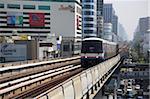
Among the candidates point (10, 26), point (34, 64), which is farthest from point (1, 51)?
point (10, 26)

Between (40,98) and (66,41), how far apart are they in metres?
72.6

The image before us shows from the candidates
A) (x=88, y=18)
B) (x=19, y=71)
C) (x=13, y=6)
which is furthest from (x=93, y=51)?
(x=88, y=18)

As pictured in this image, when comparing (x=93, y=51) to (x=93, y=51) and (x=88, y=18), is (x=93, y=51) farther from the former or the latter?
(x=88, y=18)

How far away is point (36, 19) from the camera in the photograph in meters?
95.0

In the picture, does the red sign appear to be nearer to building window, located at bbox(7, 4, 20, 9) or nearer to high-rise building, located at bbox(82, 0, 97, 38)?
building window, located at bbox(7, 4, 20, 9)

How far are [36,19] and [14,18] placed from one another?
5705mm

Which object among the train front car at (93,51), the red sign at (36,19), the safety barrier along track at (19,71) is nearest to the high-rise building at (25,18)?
the red sign at (36,19)

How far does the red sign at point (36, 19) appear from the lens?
93.6 metres

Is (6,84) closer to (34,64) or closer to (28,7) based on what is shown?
(34,64)

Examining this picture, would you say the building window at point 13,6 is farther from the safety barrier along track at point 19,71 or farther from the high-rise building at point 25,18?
the safety barrier along track at point 19,71

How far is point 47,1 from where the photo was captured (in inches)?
3703

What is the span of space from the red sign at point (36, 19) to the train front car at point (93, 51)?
62030mm

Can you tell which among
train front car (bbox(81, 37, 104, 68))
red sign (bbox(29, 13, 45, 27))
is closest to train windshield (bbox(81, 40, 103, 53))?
train front car (bbox(81, 37, 104, 68))

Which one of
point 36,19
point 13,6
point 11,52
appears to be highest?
point 13,6
